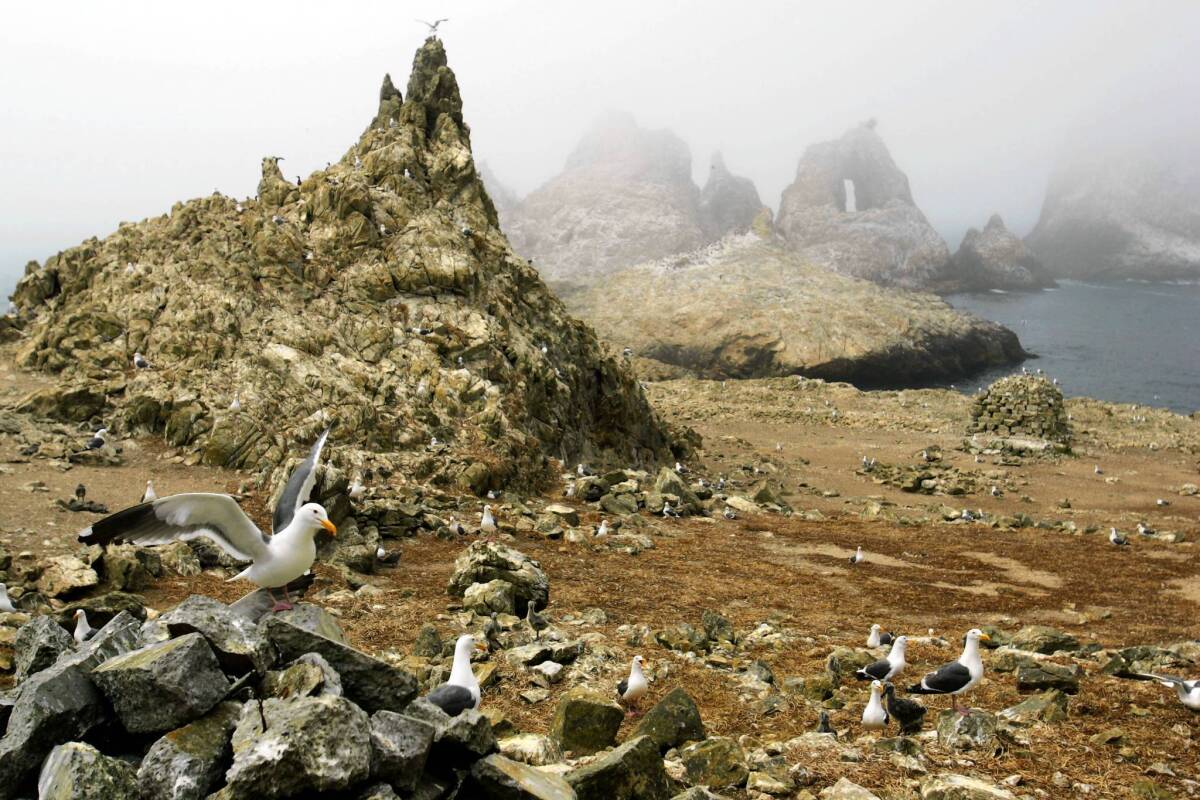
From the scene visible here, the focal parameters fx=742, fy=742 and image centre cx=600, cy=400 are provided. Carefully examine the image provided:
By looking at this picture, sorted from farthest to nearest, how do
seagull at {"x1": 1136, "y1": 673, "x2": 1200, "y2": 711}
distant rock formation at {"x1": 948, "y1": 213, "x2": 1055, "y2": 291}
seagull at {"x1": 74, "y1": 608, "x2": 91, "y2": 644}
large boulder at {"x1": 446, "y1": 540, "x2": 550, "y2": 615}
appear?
distant rock formation at {"x1": 948, "y1": 213, "x2": 1055, "y2": 291} < large boulder at {"x1": 446, "y1": 540, "x2": 550, "y2": 615} < seagull at {"x1": 1136, "y1": 673, "x2": 1200, "y2": 711} < seagull at {"x1": 74, "y1": 608, "x2": 91, "y2": 644}

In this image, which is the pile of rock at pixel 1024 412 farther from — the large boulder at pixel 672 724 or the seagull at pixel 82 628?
the seagull at pixel 82 628

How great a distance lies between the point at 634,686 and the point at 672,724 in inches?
47.6

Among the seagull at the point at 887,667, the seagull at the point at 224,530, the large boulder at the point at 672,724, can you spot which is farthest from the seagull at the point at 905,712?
the seagull at the point at 224,530

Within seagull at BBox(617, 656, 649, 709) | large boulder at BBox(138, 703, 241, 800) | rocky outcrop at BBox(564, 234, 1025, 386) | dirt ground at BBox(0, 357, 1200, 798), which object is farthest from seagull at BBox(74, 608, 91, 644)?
rocky outcrop at BBox(564, 234, 1025, 386)

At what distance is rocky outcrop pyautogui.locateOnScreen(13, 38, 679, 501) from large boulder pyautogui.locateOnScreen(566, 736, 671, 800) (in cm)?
1489

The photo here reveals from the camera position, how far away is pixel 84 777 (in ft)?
12.9

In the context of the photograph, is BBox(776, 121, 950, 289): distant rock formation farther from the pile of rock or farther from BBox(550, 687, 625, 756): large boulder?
BBox(550, 687, 625, 756): large boulder

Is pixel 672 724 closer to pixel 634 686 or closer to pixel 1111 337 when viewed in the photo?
pixel 634 686

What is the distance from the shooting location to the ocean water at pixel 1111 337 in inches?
2984

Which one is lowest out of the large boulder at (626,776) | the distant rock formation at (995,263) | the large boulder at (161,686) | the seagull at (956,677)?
the seagull at (956,677)

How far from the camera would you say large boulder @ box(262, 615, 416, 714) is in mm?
5266

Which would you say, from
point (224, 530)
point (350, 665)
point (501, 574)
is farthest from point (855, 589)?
point (350, 665)

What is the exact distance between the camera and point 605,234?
16338cm

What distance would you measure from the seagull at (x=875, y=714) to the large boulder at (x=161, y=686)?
20.2 ft
